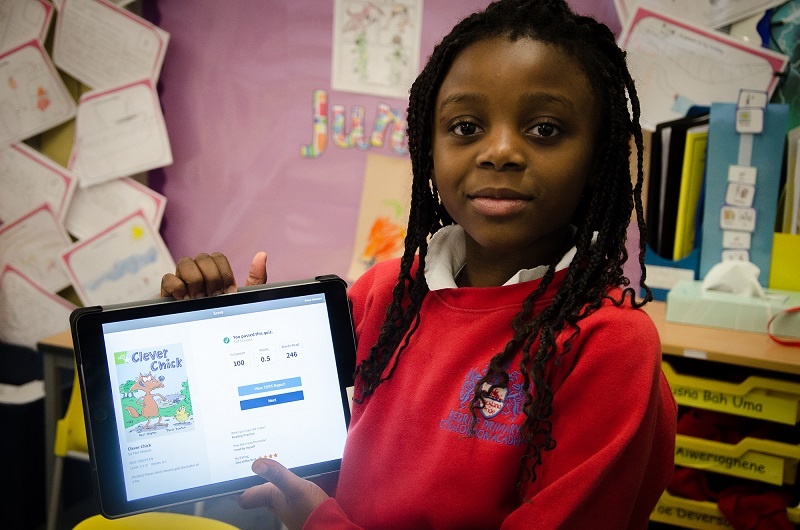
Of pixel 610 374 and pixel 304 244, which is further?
pixel 304 244

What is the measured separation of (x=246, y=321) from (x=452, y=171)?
31 cm

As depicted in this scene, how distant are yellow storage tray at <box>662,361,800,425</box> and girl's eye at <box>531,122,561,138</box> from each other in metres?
0.81

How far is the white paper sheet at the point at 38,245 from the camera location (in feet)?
6.70

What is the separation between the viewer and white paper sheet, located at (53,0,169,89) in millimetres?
1852

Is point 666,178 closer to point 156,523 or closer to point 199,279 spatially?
point 199,279

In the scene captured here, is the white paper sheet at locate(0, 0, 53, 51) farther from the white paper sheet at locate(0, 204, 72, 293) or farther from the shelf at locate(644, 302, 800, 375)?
the shelf at locate(644, 302, 800, 375)

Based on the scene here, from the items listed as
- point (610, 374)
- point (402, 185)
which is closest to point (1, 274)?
point (402, 185)

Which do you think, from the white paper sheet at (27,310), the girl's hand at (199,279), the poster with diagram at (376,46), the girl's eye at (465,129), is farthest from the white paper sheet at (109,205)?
the girl's eye at (465,129)

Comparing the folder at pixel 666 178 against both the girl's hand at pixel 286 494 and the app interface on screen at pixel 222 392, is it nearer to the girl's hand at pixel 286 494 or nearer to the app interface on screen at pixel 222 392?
the app interface on screen at pixel 222 392

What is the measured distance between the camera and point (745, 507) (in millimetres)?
1258

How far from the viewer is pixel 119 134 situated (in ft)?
6.31

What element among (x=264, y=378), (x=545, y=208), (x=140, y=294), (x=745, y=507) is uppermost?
(x=545, y=208)

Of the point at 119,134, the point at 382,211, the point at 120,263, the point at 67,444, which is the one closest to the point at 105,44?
the point at 119,134

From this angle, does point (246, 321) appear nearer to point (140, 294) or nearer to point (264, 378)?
point (264, 378)
